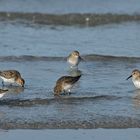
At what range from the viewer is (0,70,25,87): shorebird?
14.6m

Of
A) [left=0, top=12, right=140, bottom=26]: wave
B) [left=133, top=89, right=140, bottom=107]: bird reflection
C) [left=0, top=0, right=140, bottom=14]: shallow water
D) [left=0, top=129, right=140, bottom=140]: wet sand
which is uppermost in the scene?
[left=0, top=0, right=140, bottom=14]: shallow water

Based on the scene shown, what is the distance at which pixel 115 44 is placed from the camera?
20266mm

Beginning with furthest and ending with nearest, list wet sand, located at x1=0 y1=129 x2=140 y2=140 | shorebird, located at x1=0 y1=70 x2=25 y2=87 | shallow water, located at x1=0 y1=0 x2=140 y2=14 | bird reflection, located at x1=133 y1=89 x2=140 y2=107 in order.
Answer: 1. shallow water, located at x1=0 y1=0 x2=140 y2=14
2. shorebird, located at x1=0 y1=70 x2=25 y2=87
3. bird reflection, located at x1=133 y1=89 x2=140 y2=107
4. wet sand, located at x1=0 y1=129 x2=140 y2=140

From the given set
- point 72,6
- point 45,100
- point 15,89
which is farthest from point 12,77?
point 72,6

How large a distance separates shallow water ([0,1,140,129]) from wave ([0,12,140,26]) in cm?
28

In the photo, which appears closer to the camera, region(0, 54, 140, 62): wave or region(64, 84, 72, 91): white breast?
region(64, 84, 72, 91): white breast

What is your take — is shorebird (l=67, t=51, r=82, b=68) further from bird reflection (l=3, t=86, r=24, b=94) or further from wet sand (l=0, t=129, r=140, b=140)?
wet sand (l=0, t=129, r=140, b=140)

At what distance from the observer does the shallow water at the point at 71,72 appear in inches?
471

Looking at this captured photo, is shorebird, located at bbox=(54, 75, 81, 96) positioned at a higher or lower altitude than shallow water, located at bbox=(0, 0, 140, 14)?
lower

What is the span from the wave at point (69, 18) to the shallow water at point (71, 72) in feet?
0.92

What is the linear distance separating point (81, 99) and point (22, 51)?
5.92 m

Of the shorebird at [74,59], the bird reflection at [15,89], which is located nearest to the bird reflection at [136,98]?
the bird reflection at [15,89]

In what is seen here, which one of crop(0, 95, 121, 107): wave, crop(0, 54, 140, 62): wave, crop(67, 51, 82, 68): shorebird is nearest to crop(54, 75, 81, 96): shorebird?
crop(0, 95, 121, 107): wave

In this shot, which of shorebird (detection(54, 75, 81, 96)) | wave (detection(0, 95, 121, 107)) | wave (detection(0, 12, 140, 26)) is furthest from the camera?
wave (detection(0, 12, 140, 26))
